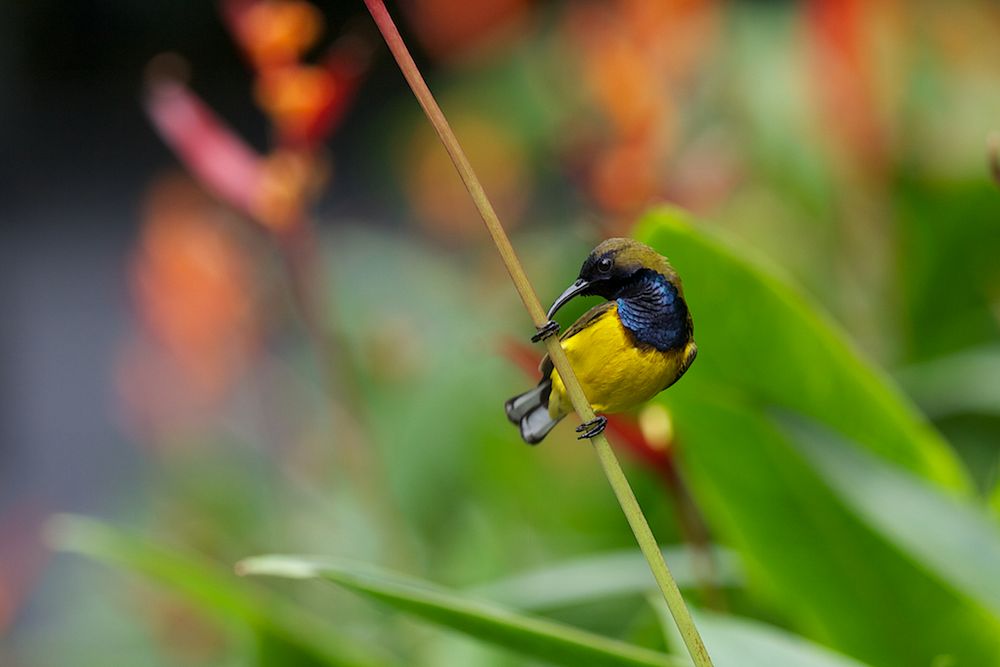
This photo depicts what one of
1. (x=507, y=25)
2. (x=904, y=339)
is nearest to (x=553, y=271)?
(x=904, y=339)

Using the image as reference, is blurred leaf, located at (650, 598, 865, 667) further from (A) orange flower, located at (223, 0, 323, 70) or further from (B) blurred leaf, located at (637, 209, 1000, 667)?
(A) orange flower, located at (223, 0, 323, 70)

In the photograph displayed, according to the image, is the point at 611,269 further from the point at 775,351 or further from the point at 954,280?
the point at 954,280

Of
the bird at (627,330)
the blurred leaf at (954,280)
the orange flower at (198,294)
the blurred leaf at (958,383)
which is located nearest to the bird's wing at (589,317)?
the bird at (627,330)

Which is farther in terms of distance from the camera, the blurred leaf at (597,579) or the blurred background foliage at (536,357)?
the blurred leaf at (597,579)

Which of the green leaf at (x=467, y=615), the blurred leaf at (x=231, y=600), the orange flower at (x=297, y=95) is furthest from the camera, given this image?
the orange flower at (x=297, y=95)

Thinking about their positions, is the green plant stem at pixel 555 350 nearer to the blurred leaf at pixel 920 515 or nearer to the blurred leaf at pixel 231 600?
the blurred leaf at pixel 920 515

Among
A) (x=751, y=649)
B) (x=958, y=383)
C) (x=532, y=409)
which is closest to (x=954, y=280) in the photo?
(x=958, y=383)

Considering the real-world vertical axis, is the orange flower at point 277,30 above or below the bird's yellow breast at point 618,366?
above
